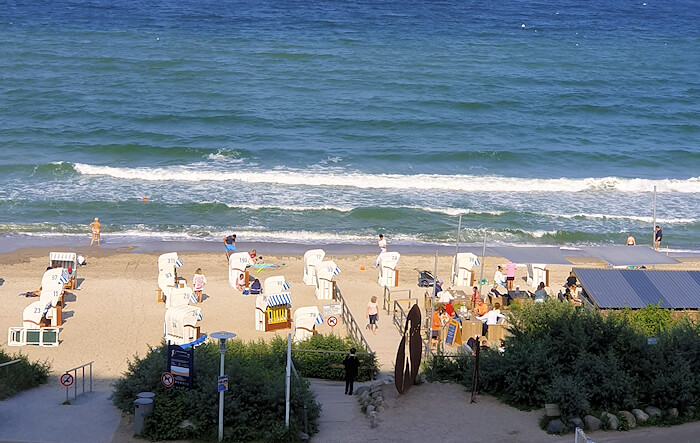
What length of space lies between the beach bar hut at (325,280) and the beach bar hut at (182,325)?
14.0 ft

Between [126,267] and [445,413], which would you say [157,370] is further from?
[126,267]

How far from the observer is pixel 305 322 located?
736 inches

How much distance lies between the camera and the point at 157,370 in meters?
13.7

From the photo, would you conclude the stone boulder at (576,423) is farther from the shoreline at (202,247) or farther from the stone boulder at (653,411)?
the shoreline at (202,247)

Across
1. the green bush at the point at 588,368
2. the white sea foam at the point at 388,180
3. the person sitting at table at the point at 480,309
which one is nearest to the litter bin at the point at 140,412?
the green bush at the point at 588,368

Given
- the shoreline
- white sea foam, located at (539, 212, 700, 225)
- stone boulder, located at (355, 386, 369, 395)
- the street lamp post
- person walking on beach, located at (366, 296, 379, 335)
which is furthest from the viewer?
white sea foam, located at (539, 212, 700, 225)

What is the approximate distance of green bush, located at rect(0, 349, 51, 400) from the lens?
48.2 ft

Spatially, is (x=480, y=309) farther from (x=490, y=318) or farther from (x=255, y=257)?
(x=255, y=257)

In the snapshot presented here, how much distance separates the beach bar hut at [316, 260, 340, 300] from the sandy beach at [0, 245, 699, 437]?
23 centimetres

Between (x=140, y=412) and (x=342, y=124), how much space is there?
32563 millimetres

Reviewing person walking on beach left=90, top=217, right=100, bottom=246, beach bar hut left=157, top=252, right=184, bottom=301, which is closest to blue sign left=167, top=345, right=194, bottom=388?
beach bar hut left=157, top=252, right=184, bottom=301

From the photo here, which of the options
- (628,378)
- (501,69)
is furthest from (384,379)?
(501,69)

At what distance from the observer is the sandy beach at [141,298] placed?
18297 millimetres

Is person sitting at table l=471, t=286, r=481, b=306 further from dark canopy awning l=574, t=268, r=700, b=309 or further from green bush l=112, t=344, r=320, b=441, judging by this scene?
green bush l=112, t=344, r=320, b=441
